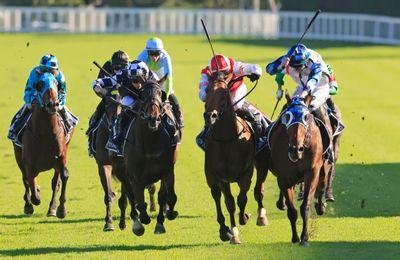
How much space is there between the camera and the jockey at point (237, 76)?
1529 cm

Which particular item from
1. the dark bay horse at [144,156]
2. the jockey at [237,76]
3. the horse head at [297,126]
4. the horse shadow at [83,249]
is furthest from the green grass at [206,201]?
the jockey at [237,76]

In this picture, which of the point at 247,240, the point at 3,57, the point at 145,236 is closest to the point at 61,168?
the point at 145,236

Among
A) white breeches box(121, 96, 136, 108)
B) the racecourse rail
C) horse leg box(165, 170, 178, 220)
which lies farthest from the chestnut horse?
the racecourse rail

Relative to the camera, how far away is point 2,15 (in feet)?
224

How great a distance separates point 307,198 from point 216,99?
5.19 feet

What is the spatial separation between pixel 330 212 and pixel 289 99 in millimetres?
3871

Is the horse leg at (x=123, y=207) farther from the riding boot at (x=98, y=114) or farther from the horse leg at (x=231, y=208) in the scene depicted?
the horse leg at (x=231, y=208)

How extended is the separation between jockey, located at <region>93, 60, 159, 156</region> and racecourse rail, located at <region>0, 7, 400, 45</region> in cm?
4922

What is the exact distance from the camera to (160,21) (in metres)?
68.2

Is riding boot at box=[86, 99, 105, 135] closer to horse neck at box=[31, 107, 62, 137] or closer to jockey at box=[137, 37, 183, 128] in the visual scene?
horse neck at box=[31, 107, 62, 137]

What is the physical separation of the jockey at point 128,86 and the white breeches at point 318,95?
73.9 inches

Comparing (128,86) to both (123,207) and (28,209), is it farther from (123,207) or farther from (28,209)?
(28,209)

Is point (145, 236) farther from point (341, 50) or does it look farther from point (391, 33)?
point (391, 33)

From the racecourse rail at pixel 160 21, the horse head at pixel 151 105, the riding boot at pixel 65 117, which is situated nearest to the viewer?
the horse head at pixel 151 105
